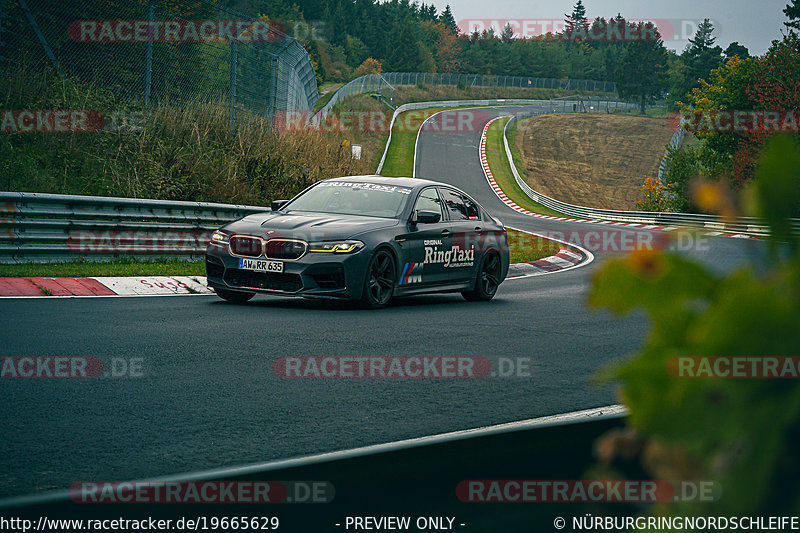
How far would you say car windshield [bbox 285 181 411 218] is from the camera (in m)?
12.3

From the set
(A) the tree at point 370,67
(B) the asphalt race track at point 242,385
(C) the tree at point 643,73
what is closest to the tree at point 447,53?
(A) the tree at point 370,67

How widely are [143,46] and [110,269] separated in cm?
561

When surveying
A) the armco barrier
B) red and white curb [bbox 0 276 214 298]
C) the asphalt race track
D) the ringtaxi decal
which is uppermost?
the armco barrier

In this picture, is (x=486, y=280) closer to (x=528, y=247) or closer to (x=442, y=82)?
(x=528, y=247)

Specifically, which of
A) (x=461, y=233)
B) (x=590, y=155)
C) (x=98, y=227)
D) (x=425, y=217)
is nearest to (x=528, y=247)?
(x=461, y=233)

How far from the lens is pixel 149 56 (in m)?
17.0

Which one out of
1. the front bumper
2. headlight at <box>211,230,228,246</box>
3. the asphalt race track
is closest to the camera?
the asphalt race track

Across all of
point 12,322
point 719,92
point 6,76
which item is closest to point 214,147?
point 6,76

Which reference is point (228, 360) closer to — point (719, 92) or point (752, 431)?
point (752, 431)

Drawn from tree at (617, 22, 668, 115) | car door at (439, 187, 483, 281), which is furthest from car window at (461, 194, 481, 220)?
tree at (617, 22, 668, 115)

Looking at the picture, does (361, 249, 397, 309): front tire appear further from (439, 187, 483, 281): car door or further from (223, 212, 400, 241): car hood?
(439, 187, 483, 281): car door

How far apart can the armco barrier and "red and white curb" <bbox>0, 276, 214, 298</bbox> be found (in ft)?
33.3

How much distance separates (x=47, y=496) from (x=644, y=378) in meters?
0.95

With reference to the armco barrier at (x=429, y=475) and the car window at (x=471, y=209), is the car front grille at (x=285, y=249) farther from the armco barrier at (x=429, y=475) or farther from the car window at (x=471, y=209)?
the armco barrier at (x=429, y=475)
